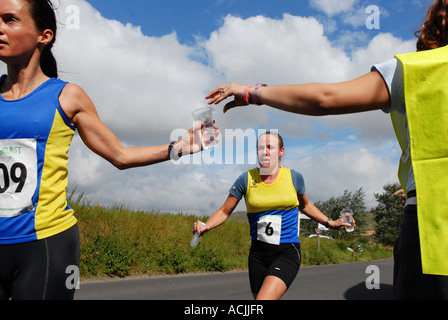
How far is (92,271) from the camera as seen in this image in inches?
458

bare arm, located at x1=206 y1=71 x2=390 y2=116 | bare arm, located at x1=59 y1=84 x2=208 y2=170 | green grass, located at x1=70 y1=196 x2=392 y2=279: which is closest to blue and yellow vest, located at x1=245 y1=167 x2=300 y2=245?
bare arm, located at x1=59 y1=84 x2=208 y2=170

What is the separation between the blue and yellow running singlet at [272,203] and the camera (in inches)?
160

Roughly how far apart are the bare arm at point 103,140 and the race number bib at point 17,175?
269mm

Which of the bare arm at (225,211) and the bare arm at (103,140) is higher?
the bare arm at (103,140)

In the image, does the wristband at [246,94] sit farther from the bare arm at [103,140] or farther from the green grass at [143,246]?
the green grass at [143,246]

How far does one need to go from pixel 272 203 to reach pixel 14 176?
2.67 m

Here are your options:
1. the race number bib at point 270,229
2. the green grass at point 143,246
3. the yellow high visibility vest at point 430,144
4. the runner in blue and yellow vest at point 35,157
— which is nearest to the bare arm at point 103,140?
the runner in blue and yellow vest at point 35,157

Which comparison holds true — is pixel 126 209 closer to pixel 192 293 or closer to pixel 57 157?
pixel 192 293

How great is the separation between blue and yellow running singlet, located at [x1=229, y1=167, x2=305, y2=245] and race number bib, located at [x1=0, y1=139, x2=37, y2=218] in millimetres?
2485

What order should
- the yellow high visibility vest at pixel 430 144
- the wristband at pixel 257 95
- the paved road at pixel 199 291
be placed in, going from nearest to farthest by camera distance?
the yellow high visibility vest at pixel 430 144 → the wristband at pixel 257 95 → the paved road at pixel 199 291

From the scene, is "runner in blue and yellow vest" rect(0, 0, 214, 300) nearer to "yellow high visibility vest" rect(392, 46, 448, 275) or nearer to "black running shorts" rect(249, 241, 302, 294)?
"yellow high visibility vest" rect(392, 46, 448, 275)

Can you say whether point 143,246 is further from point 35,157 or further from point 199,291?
point 35,157
